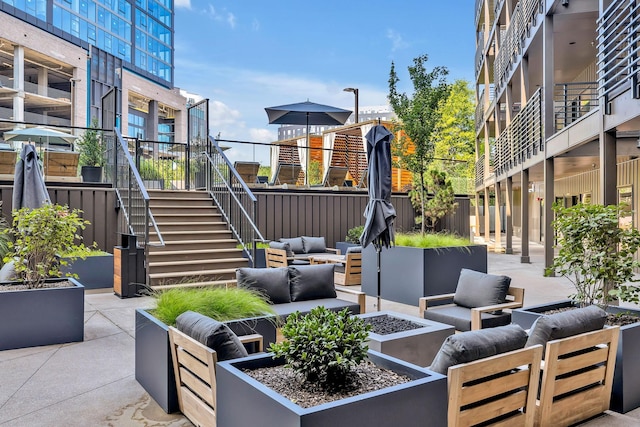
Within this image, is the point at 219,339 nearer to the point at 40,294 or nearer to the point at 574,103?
the point at 40,294

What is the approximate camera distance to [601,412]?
3541mm

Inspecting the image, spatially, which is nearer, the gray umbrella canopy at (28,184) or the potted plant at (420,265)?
the gray umbrella canopy at (28,184)

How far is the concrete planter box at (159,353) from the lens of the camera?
11.4 ft

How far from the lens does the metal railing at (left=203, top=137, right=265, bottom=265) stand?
368 inches

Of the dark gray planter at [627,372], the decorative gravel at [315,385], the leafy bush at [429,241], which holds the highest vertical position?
the leafy bush at [429,241]

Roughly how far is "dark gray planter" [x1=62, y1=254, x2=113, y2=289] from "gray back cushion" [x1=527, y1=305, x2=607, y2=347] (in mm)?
7278

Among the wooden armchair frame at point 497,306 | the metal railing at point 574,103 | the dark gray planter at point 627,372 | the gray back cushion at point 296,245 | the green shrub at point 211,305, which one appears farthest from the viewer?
the gray back cushion at point 296,245

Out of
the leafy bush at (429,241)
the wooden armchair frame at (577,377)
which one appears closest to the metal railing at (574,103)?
the leafy bush at (429,241)

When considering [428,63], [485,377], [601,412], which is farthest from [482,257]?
[485,377]

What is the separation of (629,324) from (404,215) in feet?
Result: 36.3

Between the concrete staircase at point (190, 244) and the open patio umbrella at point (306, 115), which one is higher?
the open patio umbrella at point (306, 115)

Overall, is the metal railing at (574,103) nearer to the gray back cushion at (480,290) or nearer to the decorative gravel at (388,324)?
the gray back cushion at (480,290)

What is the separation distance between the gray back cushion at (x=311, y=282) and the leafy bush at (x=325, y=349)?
2890 mm

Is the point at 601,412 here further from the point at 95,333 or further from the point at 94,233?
the point at 94,233
